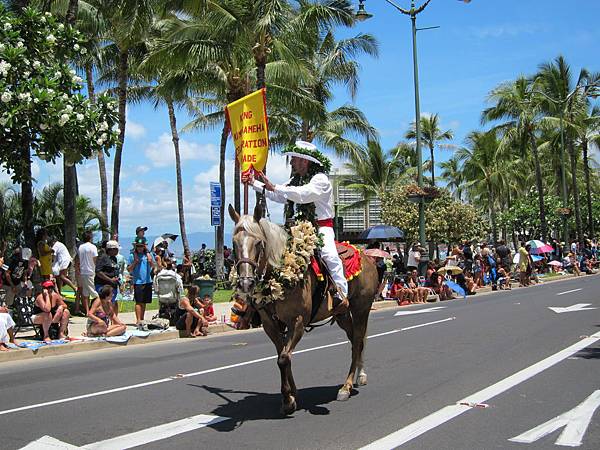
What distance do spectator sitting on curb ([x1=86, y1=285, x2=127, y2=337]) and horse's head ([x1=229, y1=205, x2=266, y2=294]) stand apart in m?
7.97

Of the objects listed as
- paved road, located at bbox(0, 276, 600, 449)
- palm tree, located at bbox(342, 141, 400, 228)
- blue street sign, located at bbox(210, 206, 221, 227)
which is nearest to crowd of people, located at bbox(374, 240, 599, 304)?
blue street sign, located at bbox(210, 206, 221, 227)

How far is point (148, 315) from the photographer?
18.2 meters

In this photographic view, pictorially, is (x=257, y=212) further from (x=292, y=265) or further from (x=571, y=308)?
(x=571, y=308)

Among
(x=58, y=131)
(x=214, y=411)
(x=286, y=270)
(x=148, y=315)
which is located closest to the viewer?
(x=286, y=270)

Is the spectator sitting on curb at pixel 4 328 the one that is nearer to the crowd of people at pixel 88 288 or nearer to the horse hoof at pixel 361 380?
the crowd of people at pixel 88 288

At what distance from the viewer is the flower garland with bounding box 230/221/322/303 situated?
6.32 metres

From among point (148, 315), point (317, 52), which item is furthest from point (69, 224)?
point (317, 52)

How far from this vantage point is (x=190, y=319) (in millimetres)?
14828

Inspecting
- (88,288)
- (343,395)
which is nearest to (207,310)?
(88,288)

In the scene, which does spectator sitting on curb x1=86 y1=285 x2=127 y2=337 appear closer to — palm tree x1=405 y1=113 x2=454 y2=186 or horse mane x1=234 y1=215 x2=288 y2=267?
horse mane x1=234 y1=215 x2=288 y2=267

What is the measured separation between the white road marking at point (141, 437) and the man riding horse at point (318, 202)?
6.24ft

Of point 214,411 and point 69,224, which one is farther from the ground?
point 69,224

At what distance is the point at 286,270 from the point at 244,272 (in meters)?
0.51

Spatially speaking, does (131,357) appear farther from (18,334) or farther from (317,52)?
(317,52)
